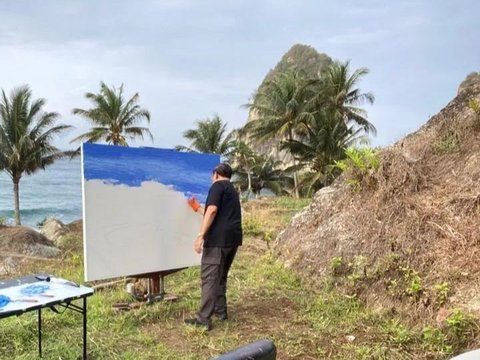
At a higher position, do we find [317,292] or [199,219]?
[199,219]

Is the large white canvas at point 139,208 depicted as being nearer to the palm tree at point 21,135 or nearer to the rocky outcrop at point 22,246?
the rocky outcrop at point 22,246

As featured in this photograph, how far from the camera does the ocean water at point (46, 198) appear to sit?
50.0 meters

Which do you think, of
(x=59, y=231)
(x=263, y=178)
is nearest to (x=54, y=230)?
(x=59, y=231)

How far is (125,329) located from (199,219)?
5.40 ft

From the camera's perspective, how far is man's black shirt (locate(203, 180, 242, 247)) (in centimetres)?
525

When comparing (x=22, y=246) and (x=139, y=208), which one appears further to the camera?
(x=22, y=246)

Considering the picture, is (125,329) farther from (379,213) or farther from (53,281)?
(379,213)

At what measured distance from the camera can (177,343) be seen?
4867mm

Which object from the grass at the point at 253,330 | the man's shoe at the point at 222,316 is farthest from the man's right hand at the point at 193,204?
the man's shoe at the point at 222,316

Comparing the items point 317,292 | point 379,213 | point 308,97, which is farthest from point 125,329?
point 308,97

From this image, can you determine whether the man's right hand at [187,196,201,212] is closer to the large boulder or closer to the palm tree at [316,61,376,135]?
the large boulder

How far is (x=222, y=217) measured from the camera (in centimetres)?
529

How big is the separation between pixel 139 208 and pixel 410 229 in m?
3.42

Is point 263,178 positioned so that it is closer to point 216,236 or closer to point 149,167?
point 149,167
